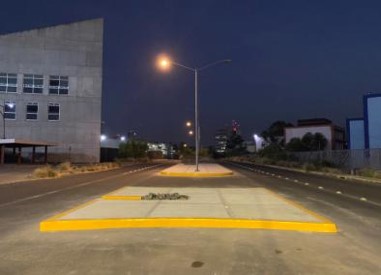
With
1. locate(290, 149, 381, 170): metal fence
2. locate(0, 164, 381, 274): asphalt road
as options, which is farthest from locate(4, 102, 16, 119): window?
locate(0, 164, 381, 274): asphalt road

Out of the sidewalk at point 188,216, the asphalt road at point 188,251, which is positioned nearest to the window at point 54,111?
the sidewalk at point 188,216

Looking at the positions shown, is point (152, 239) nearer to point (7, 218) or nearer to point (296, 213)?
point (296, 213)

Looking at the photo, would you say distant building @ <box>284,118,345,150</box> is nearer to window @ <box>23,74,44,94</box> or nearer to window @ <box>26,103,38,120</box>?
window @ <box>23,74,44,94</box>

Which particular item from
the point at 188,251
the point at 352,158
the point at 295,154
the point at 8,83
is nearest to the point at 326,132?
the point at 295,154

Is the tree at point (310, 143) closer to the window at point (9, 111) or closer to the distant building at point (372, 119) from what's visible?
the distant building at point (372, 119)

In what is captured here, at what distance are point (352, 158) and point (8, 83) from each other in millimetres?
51587

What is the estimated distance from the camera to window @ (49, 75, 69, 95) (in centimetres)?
7806

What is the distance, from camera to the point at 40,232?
10.3 meters

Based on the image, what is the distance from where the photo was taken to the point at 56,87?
256 ft

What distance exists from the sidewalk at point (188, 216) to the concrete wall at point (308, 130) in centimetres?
8646

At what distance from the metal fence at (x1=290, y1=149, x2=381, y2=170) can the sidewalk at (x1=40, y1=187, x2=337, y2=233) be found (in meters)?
33.6

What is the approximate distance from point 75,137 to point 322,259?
241 ft

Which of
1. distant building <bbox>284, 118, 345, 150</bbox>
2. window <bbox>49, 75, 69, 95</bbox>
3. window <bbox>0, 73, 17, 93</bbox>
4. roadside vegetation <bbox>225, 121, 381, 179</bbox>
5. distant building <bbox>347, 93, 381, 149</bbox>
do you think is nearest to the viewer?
roadside vegetation <bbox>225, 121, 381, 179</bbox>

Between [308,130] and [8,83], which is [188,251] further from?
[308,130]
